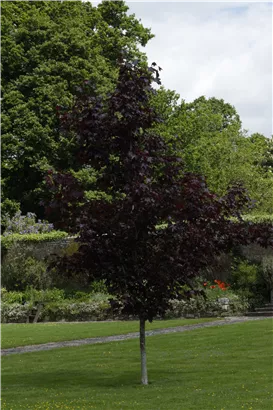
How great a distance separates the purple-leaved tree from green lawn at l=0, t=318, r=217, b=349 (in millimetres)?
8475

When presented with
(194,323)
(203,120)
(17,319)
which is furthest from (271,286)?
(203,120)

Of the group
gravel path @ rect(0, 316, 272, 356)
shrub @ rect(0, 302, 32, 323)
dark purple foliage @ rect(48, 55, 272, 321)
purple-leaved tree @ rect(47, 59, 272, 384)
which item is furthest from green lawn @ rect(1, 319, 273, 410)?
shrub @ rect(0, 302, 32, 323)

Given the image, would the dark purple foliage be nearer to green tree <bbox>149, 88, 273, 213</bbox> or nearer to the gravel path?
the gravel path

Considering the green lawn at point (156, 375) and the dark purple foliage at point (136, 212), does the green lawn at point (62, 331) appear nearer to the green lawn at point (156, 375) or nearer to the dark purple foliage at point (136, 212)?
the green lawn at point (156, 375)

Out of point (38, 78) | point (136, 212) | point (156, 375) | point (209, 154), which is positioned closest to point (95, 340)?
point (156, 375)

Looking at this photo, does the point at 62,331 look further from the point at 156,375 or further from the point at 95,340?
the point at 156,375

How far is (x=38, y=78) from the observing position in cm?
3688

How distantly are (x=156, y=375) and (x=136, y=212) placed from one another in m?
3.40

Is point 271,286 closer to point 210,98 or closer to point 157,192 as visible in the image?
point 157,192

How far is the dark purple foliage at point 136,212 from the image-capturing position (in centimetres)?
1188

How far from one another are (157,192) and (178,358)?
16.7 feet

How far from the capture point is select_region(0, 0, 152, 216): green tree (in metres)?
36.0

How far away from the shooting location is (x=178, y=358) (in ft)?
50.9

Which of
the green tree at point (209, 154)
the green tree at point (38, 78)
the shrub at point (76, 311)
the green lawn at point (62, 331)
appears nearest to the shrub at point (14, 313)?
the shrub at point (76, 311)
